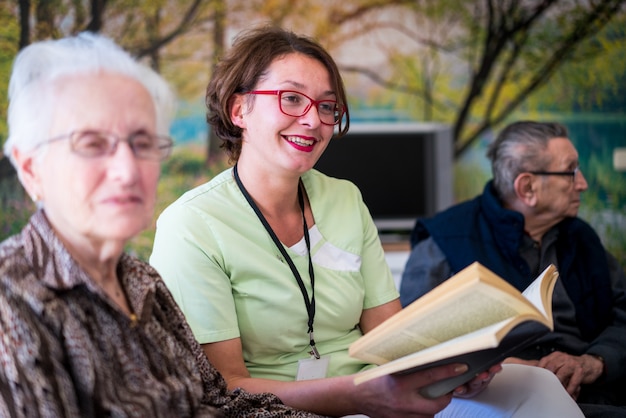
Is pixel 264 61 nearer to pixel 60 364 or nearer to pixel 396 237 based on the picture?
pixel 60 364

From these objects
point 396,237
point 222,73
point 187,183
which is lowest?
point 396,237

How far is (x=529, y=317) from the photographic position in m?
1.19

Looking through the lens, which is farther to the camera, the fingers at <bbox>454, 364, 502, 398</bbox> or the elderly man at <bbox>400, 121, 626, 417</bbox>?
the elderly man at <bbox>400, 121, 626, 417</bbox>

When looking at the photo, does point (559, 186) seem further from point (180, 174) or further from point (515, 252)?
point (180, 174)

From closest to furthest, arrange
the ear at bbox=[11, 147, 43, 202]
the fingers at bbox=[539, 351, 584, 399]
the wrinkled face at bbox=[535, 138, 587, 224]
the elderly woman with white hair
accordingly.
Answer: the elderly woman with white hair
the ear at bbox=[11, 147, 43, 202]
the fingers at bbox=[539, 351, 584, 399]
the wrinkled face at bbox=[535, 138, 587, 224]

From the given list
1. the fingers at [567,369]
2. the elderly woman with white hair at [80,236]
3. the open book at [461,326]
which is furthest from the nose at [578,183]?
the elderly woman with white hair at [80,236]

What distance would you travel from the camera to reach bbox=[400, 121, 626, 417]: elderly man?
2461 millimetres

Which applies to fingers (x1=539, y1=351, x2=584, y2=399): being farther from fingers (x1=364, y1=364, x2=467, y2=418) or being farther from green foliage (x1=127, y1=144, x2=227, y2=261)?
green foliage (x1=127, y1=144, x2=227, y2=261)

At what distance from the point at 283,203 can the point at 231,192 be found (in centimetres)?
13

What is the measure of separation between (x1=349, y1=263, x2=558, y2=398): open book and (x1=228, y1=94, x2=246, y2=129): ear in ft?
2.57

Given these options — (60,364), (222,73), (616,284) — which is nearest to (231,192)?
(222,73)

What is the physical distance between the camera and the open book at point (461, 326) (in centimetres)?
116

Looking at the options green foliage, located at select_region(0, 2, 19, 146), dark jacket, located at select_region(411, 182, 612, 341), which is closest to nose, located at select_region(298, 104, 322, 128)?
dark jacket, located at select_region(411, 182, 612, 341)

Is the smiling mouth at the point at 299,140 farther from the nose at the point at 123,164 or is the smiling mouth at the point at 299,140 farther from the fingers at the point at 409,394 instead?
the nose at the point at 123,164
